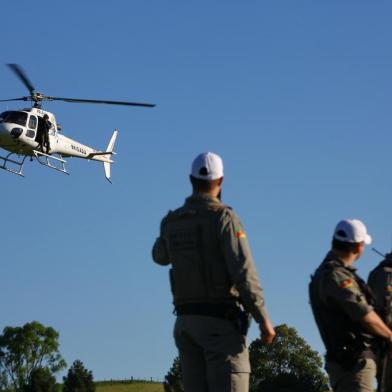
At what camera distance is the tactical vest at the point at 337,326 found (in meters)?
11.7

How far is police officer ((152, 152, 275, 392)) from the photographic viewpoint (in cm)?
1081

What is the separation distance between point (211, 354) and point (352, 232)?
1886mm

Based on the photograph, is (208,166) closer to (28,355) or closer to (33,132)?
(33,132)

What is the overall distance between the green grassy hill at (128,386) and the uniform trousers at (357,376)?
123468 mm

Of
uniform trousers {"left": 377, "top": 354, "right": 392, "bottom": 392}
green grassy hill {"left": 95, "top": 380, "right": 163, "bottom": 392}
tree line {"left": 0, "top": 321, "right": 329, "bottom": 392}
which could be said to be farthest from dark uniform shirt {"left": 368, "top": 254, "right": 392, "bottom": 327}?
green grassy hill {"left": 95, "top": 380, "right": 163, "bottom": 392}

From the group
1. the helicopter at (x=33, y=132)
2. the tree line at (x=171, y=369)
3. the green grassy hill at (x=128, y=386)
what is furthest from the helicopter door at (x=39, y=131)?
the green grassy hill at (x=128, y=386)

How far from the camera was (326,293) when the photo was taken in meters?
11.7

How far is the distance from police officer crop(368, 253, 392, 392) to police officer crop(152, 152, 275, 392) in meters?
1.68

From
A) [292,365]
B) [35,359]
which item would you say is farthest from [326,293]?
[35,359]

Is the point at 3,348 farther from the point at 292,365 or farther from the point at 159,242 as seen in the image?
the point at 159,242

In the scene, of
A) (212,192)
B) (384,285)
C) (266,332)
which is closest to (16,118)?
(384,285)

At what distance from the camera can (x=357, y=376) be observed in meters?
11.7

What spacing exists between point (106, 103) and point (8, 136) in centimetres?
518

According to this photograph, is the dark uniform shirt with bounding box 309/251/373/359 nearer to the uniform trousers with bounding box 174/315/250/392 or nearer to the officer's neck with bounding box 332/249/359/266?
the officer's neck with bounding box 332/249/359/266
